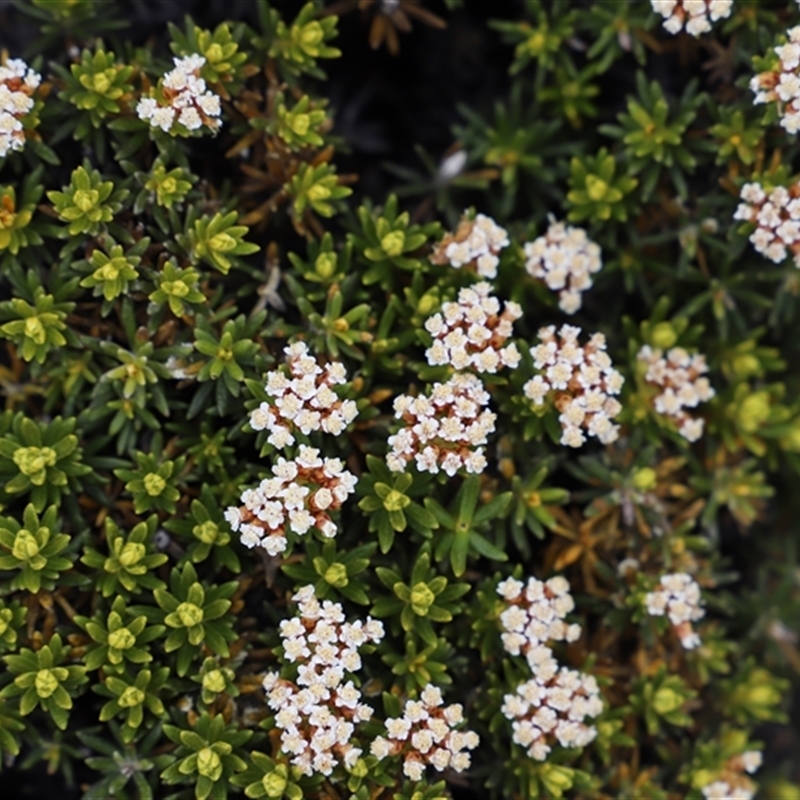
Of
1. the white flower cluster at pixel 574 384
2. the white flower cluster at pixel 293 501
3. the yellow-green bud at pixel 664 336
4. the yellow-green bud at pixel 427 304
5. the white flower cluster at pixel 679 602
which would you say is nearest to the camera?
the white flower cluster at pixel 293 501

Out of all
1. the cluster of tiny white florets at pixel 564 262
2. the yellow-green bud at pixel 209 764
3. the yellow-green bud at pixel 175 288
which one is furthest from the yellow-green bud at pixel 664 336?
the yellow-green bud at pixel 209 764

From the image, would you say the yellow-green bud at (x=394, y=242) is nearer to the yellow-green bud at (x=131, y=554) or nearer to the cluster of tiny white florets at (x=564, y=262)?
the cluster of tiny white florets at (x=564, y=262)

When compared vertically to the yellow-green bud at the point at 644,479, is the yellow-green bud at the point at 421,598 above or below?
below

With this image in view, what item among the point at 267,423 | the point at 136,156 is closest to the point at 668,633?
the point at 267,423

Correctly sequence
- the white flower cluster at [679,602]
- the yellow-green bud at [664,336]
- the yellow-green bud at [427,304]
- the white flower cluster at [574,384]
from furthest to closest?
the yellow-green bud at [664,336]
the white flower cluster at [679,602]
the yellow-green bud at [427,304]
the white flower cluster at [574,384]

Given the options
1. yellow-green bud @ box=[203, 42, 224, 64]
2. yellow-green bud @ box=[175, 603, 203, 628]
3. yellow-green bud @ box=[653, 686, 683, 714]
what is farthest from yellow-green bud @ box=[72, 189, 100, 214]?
yellow-green bud @ box=[653, 686, 683, 714]

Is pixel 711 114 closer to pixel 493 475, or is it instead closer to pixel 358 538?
pixel 493 475
